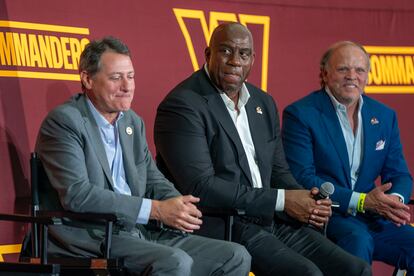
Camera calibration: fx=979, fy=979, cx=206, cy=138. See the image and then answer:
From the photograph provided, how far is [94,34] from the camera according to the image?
5.35 meters

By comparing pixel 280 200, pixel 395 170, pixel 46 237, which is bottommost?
pixel 46 237

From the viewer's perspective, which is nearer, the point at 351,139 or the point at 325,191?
the point at 325,191

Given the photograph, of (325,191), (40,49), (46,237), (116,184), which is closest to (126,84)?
→ (116,184)

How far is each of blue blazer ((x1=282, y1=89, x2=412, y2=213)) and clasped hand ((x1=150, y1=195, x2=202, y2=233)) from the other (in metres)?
1.06

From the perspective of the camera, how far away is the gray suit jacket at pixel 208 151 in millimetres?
4602

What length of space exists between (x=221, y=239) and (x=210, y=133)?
0.51 metres

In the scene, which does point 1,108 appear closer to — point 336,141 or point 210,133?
point 210,133

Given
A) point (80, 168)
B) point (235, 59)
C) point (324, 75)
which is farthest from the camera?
point (324, 75)

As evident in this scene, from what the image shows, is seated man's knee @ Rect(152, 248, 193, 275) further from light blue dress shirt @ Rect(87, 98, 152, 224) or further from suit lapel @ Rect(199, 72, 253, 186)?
suit lapel @ Rect(199, 72, 253, 186)

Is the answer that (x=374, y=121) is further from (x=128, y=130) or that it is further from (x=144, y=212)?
(x=144, y=212)

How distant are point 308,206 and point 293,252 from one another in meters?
0.27

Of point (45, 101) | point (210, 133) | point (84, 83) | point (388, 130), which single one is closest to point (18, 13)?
point (45, 101)

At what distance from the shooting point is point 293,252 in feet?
14.9

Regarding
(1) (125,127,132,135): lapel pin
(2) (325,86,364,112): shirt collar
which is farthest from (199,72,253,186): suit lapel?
(2) (325,86,364,112): shirt collar
